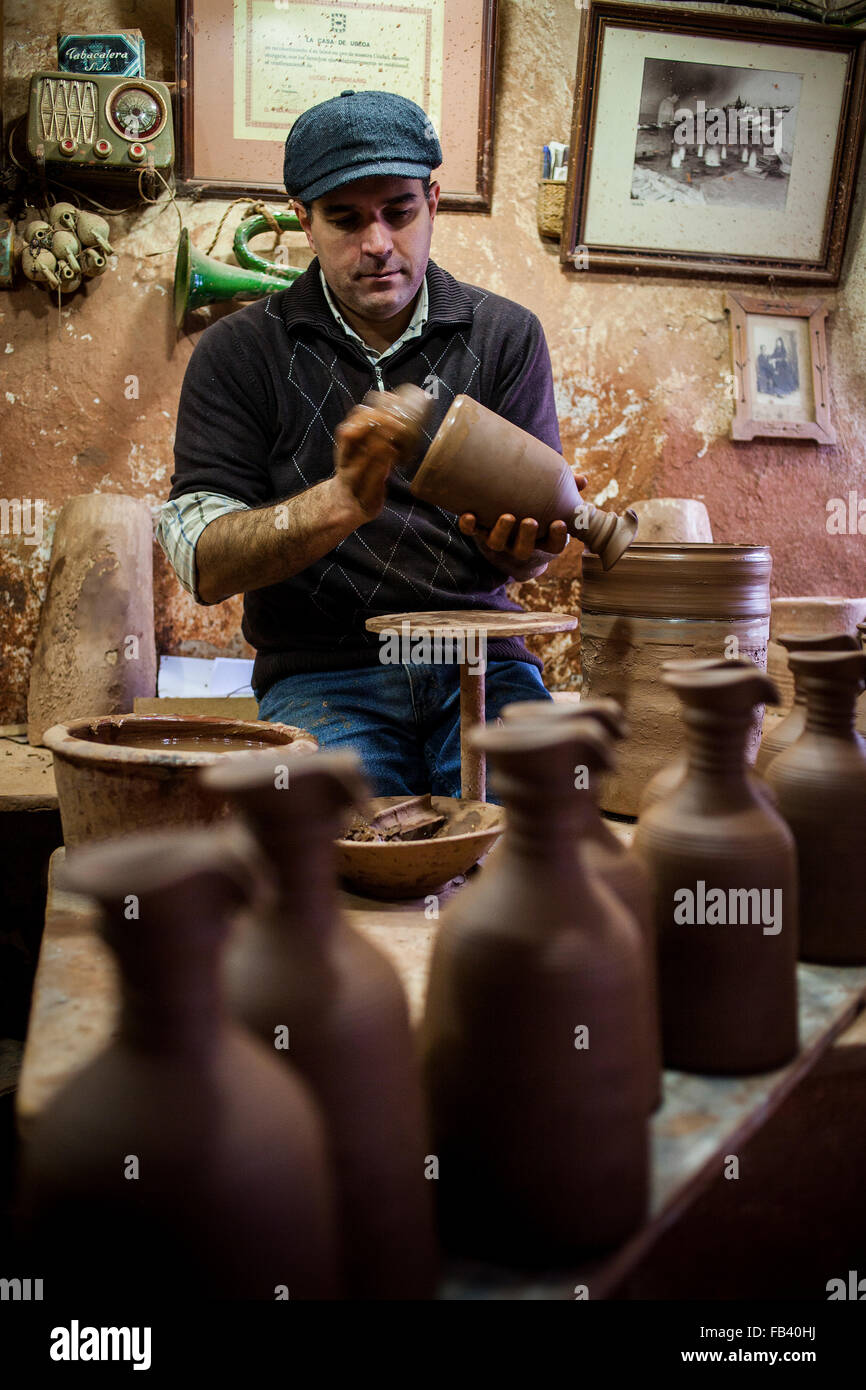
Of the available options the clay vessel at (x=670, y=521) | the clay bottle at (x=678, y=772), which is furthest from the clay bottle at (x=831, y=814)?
the clay vessel at (x=670, y=521)

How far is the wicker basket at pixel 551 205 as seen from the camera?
12.7 feet

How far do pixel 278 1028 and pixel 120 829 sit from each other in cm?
88

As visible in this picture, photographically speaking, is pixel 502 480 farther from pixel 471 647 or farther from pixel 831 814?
pixel 831 814

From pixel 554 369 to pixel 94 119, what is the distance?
1803mm

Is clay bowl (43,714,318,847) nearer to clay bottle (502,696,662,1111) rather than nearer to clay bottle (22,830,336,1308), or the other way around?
clay bottle (502,696,662,1111)

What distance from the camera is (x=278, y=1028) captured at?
2.80 ft

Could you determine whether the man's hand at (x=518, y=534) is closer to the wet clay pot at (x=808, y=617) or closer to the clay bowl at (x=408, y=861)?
the clay bowl at (x=408, y=861)

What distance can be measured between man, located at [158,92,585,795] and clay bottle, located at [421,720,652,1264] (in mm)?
1438

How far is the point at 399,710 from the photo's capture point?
8.36 feet

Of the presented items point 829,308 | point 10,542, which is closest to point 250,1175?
point 10,542

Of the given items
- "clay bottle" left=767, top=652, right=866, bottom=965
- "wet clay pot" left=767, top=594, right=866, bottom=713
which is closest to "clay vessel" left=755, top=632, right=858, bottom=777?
"clay bottle" left=767, top=652, right=866, bottom=965

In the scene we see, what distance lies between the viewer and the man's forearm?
7.27 ft

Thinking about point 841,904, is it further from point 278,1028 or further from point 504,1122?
point 278,1028

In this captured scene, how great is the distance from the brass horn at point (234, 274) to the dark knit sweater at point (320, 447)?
891 mm
